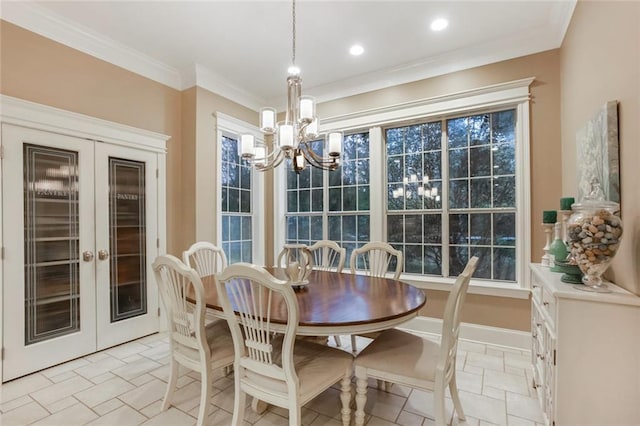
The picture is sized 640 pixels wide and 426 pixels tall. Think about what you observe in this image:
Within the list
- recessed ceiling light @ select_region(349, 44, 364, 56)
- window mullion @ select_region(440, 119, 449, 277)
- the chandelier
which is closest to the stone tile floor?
window mullion @ select_region(440, 119, 449, 277)

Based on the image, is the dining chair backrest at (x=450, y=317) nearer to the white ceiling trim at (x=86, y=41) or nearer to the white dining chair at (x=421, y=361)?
the white dining chair at (x=421, y=361)

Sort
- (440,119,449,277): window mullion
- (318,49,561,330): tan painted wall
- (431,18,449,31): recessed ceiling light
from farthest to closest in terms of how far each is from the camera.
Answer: (440,119,449,277): window mullion → (318,49,561,330): tan painted wall → (431,18,449,31): recessed ceiling light

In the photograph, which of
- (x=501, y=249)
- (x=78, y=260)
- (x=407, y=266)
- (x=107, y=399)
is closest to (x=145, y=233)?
(x=78, y=260)

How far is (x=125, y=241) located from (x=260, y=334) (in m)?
2.52

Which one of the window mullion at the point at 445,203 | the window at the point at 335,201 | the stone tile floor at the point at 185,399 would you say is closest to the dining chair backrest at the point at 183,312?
the stone tile floor at the point at 185,399

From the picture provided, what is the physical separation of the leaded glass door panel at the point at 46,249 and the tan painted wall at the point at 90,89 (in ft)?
1.32

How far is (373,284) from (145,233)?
267cm

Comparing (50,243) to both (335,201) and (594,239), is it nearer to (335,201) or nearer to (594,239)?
(335,201)

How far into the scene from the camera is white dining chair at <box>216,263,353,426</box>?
1.58 meters

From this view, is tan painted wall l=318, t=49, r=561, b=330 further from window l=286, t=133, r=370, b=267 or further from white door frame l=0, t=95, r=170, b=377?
white door frame l=0, t=95, r=170, b=377

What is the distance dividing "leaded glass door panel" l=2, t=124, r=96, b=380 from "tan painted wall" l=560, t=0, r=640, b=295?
4.18m

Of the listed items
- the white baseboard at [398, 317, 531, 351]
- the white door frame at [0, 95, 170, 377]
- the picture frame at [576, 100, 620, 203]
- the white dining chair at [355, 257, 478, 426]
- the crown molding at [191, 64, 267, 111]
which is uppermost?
the crown molding at [191, 64, 267, 111]

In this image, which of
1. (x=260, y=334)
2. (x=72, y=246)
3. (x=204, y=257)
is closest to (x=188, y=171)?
(x=204, y=257)

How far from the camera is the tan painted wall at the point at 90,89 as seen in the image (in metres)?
2.63
